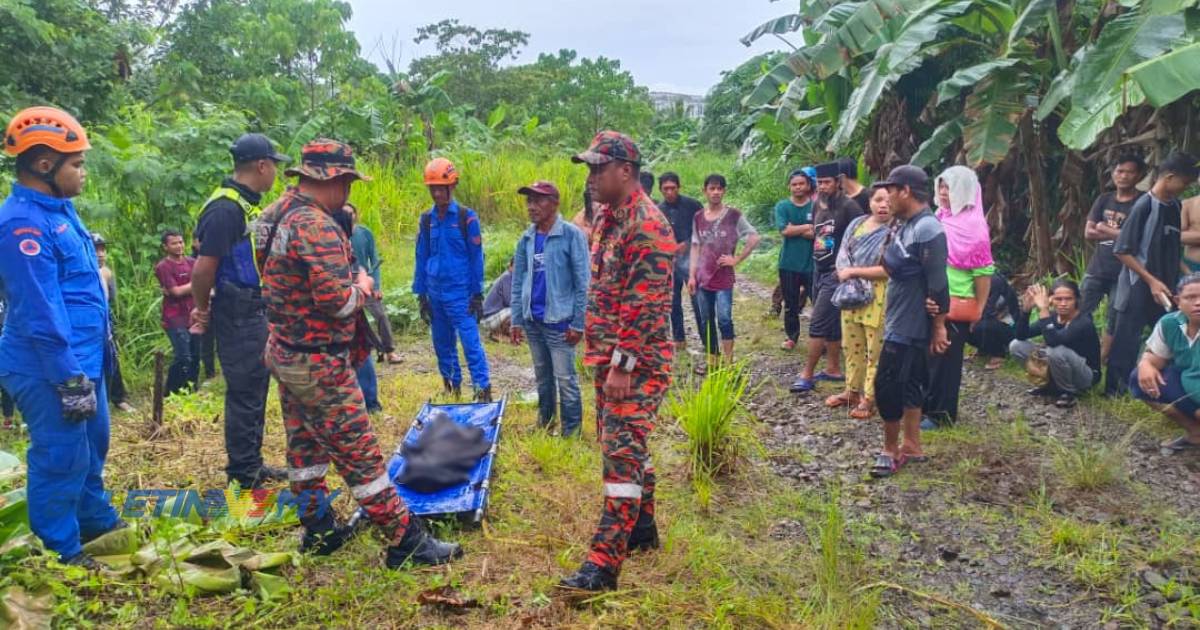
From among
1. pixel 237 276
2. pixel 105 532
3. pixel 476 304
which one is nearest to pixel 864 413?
pixel 476 304

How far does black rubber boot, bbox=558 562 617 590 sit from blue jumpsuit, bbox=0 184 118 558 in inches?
85.2

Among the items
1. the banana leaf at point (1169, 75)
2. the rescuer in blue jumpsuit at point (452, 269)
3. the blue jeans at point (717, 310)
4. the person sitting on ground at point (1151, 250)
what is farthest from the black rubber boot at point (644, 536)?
the person sitting on ground at point (1151, 250)

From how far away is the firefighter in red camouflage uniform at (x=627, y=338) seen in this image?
10.0 ft

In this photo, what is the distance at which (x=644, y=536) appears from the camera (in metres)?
3.56

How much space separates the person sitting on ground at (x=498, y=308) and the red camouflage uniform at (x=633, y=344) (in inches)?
169

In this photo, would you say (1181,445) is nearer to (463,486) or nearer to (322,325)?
(463,486)

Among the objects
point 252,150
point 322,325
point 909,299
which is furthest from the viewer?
point 909,299

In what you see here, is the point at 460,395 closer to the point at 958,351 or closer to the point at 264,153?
the point at 264,153

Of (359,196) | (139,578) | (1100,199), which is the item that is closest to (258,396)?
(139,578)

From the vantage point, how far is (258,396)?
13.7 ft

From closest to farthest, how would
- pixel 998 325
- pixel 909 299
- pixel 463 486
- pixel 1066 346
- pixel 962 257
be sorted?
pixel 463 486
pixel 909 299
pixel 962 257
pixel 1066 346
pixel 998 325

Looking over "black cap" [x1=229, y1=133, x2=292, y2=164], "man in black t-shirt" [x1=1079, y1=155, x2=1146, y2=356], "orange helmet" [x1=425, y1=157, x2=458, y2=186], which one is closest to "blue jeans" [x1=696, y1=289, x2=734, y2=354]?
"orange helmet" [x1=425, y1=157, x2=458, y2=186]

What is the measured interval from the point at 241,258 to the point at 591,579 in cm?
249

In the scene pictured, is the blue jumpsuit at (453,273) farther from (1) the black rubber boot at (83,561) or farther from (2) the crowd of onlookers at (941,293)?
(1) the black rubber boot at (83,561)
